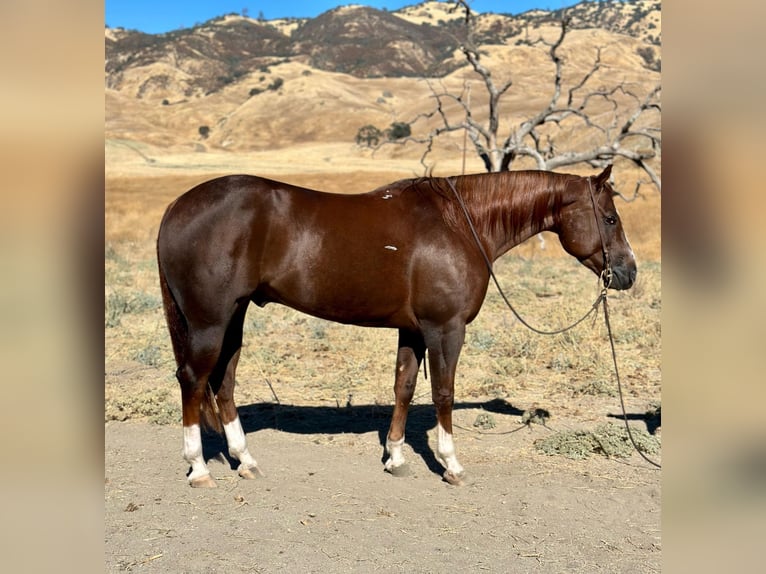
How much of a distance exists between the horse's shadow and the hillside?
139ft

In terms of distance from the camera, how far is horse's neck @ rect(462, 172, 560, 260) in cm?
498

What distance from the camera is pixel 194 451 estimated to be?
475 centimetres

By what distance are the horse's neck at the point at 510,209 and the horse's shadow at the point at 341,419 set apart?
194cm

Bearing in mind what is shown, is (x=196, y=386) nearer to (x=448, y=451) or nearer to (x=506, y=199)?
(x=448, y=451)

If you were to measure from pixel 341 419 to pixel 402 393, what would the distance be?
1.58 meters

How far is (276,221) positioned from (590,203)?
7.41 ft

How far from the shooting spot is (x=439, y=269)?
15.5 feet

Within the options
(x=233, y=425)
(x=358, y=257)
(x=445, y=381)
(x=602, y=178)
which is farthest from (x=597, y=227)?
(x=233, y=425)

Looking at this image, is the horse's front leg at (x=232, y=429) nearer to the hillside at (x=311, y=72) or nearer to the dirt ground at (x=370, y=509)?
the dirt ground at (x=370, y=509)

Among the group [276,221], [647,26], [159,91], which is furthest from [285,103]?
[276,221]

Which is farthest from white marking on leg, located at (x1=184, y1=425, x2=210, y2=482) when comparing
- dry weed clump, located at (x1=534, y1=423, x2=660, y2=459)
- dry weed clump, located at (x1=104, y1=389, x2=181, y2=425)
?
dry weed clump, located at (x1=534, y1=423, x2=660, y2=459)

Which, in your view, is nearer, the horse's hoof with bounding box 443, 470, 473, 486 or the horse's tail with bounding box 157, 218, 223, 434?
the horse's tail with bounding box 157, 218, 223, 434

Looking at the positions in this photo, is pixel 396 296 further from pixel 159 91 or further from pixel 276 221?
pixel 159 91

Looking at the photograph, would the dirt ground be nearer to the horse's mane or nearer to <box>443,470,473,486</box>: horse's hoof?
<box>443,470,473,486</box>: horse's hoof
